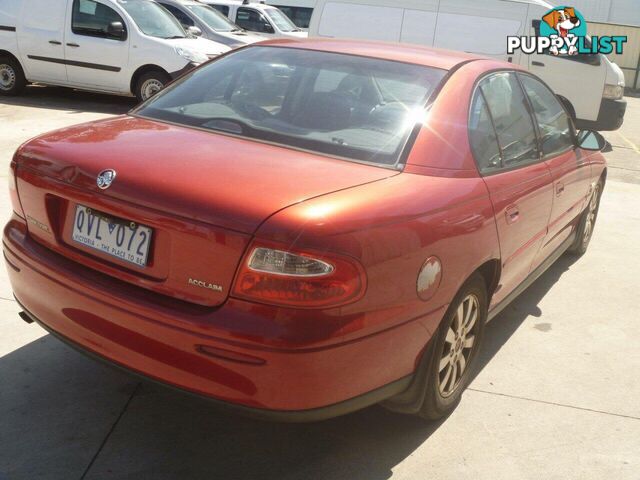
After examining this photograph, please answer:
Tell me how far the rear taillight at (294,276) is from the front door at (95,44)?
972 cm

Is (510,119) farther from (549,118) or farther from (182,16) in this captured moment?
(182,16)

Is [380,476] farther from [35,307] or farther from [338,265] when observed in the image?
[35,307]

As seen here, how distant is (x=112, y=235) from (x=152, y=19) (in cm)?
989

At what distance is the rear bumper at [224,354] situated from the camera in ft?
7.86

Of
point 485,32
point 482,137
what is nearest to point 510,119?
point 482,137

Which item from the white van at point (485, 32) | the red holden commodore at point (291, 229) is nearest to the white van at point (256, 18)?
the white van at point (485, 32)

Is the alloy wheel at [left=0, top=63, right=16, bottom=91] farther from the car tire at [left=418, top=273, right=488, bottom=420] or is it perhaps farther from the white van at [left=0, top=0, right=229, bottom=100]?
the car tire at [left=418, top=273, right=488, bottom=420]

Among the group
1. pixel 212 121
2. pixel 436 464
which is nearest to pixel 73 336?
pixel 212 121

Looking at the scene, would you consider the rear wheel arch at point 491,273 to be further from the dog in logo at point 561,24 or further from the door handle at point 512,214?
the dog in logo at point 561,24

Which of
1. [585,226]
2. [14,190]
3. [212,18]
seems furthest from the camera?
[212,18]

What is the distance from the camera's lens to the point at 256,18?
56.0 ft

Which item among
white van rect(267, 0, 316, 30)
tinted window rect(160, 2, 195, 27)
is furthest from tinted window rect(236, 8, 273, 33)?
white van rect(267, 0, 316, 30)

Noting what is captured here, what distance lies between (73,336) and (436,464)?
1.45 m

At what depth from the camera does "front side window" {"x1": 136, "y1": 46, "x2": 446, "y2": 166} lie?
307cm
